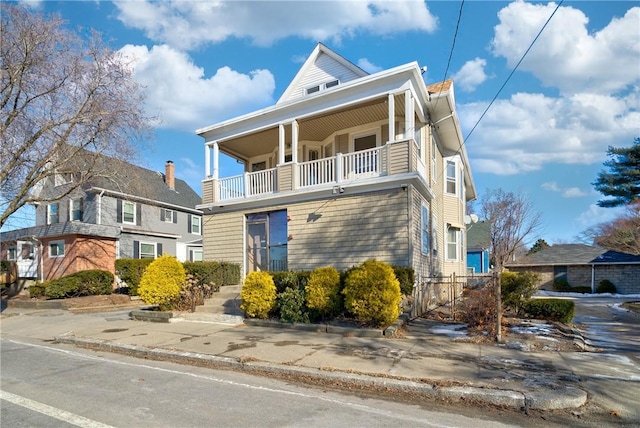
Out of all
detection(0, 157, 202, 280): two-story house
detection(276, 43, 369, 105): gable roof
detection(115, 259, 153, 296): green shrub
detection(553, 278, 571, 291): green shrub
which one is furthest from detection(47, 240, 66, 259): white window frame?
detection(553, 278, 571, 291): green shrub

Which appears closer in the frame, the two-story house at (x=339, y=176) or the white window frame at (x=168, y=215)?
the two-story house at (x=339, y=176)

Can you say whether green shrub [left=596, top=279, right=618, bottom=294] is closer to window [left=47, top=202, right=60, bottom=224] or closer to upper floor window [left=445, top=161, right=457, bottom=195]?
upper floor window [left=445, top=161, right=457, bottom=195]

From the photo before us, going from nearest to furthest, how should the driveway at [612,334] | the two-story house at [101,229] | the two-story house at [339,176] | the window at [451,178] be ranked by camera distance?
the driveway at [612,334], the two-story house at [339,176], the window at [451,178], the two-story house at [101,229]

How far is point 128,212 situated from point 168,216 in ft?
10.9

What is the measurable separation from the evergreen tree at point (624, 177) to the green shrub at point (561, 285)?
26.0 ft

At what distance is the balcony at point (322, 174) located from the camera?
11.7m

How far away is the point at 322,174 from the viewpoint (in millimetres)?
13547

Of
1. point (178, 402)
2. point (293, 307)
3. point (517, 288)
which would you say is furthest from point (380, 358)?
point (517, 288)

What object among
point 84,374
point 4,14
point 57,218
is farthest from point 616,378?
point 57,218

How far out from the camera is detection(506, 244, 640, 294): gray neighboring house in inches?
1095

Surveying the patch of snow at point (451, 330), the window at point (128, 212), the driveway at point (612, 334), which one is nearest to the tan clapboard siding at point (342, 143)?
the patch of snow at point (451, 330)

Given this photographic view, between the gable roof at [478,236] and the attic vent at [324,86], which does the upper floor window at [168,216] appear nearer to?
the attic vent at [324,86]

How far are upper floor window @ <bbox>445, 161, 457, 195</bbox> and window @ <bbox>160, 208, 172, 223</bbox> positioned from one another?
63.3 feet

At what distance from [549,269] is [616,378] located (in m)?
28.9
